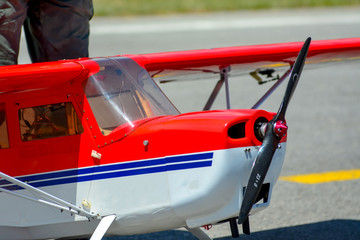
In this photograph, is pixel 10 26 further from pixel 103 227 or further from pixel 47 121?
pixel 103 227

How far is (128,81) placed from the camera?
14.2 ft

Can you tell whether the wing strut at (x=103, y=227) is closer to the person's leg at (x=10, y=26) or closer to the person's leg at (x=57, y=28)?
the person's leg at (x=10, y=26)

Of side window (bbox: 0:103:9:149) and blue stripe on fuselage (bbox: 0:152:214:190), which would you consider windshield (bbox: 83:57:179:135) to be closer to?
blue stripe on fuselage (bbox: 0:152:214:190)

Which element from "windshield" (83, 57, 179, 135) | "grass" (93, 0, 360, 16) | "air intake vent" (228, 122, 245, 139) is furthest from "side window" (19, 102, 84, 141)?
"grass" (93, 0, 360, 16)

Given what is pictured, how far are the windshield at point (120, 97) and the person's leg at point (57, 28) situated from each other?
0.97 metres

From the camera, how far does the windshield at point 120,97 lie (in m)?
4.19

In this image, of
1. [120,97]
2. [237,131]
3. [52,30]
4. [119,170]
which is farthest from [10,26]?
[237,131]

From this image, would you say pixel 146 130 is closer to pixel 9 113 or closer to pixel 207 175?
pixel 207 175

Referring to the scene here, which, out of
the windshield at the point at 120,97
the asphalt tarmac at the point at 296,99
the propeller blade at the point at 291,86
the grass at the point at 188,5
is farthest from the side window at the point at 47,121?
the grass at the point at 188,5

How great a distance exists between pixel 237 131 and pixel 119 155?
2.40ft

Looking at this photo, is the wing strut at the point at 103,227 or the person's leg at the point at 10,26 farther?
the person's leg at the point at 10,26

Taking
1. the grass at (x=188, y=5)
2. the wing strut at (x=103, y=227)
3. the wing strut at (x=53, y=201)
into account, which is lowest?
the grass at (x=188, y=5)

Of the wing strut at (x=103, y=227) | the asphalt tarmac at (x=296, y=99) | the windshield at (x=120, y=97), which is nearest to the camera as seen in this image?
the wing strut at (x=103, y=227)

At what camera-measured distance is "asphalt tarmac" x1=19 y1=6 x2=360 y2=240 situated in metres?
6.12
